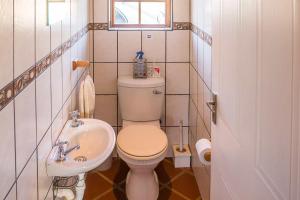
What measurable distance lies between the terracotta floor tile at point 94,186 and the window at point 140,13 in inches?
51.5

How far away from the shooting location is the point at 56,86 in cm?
173

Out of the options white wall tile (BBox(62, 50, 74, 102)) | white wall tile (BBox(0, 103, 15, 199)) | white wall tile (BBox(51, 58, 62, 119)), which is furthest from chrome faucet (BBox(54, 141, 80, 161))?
white wall tile (BBox(0, 103, 15, 199))

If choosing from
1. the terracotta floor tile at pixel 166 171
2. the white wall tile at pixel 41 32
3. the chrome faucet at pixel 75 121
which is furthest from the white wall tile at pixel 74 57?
the terracotta floor tile at pixel 166 171

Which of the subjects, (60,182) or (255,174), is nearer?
(255,174)

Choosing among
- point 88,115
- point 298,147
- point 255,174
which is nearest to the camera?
point 298,147

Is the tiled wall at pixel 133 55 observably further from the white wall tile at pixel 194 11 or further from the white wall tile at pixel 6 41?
the white wall tile at pixel 6 41

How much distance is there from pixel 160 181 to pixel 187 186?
0.73 ft

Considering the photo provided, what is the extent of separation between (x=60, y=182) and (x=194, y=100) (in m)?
1.55

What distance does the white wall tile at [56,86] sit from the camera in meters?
1.66

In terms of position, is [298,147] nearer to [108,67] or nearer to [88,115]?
[88,115]

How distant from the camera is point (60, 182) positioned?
1.74 m

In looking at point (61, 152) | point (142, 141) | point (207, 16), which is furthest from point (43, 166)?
point (207, 16)

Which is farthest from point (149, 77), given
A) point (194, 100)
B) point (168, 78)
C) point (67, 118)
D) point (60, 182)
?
point (60, 182)

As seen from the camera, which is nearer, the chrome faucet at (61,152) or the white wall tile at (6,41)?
Answer: the white wall tile at (6,41)
